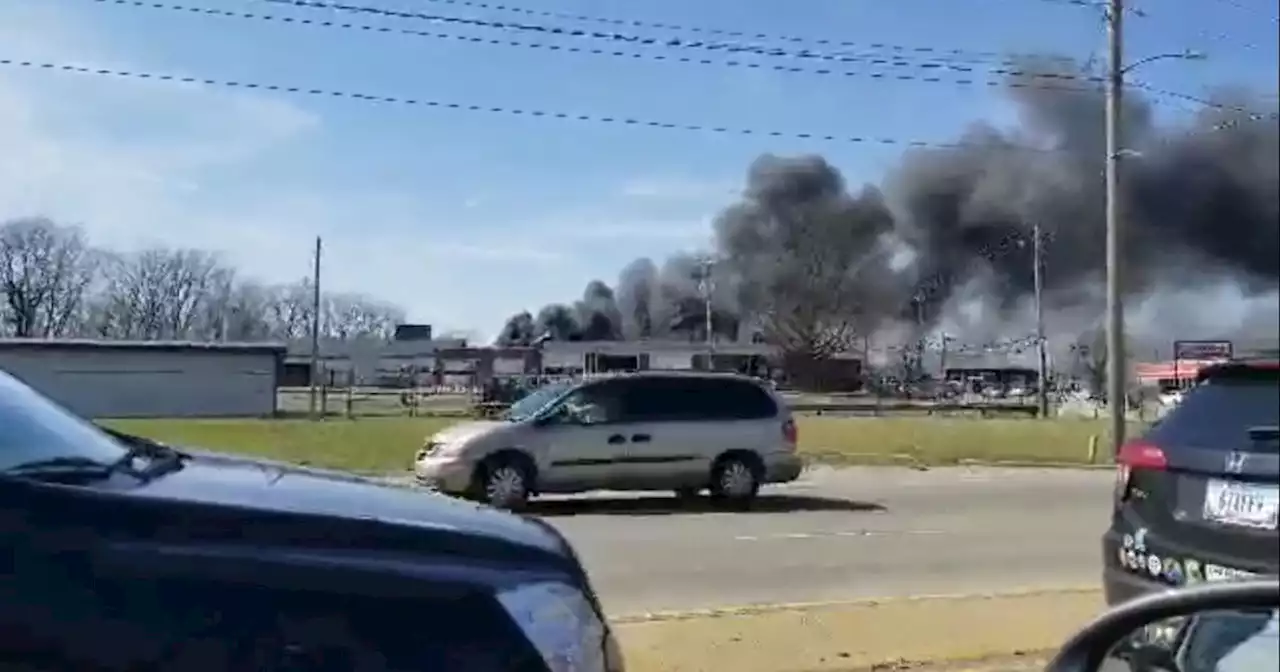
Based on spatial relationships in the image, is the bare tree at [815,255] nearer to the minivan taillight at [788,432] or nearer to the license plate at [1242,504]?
the minivan taillight at [788,432]

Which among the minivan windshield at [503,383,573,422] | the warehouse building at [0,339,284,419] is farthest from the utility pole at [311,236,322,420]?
the minivan windshield at [503,383,573,422]

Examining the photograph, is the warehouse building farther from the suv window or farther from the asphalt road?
the asphalt road

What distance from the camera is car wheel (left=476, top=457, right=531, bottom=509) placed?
51.0 ft

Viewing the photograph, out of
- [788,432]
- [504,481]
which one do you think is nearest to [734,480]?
[788,432]

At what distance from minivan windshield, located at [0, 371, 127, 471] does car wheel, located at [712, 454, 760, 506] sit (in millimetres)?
13109

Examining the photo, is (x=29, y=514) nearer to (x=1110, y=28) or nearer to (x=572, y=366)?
(x=1110, y=28)

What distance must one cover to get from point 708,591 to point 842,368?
32923 mm

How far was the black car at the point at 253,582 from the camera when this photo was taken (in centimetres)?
246

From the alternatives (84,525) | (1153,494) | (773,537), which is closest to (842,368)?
(773,537)

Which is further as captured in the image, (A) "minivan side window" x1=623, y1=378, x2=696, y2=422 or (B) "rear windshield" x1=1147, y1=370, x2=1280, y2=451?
(A) "minivan side window" x1=623, y1=378, x2=696, y2=422

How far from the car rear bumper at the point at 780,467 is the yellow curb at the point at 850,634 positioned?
25.7 ft

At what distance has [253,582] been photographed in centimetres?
256

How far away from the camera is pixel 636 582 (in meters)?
10.2

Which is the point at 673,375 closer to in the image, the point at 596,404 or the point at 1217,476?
the point at 596,404
